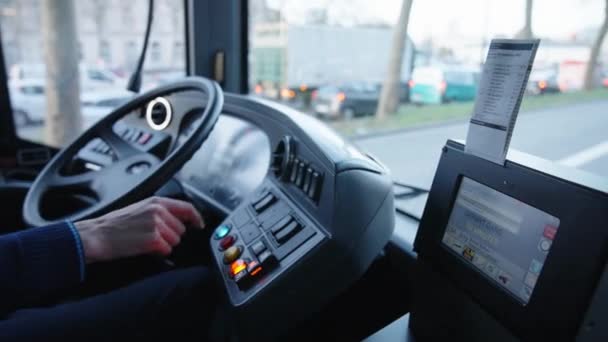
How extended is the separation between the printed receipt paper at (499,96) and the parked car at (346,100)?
1.00 metres

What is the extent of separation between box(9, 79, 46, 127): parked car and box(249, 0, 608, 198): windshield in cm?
96

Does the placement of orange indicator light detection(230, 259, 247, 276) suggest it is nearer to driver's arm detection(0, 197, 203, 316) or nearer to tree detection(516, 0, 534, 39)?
driver's arm detection(0, 197, 203, 316)

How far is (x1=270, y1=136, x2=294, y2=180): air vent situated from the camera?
102 cm

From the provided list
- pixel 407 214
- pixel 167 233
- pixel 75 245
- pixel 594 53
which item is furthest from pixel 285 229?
pixel 594 53

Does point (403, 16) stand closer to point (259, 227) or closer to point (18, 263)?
point (259, 227)

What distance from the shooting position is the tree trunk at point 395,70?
4.52 feet

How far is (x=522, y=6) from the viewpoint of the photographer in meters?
1.08

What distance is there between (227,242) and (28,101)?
163 cm

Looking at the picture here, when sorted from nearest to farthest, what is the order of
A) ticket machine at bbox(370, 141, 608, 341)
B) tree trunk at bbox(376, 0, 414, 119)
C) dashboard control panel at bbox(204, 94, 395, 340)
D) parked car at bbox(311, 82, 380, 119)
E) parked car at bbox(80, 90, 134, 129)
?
ticket machine at bbox(370, 141, 608, 341) < dashboard control panel at bbox(204, 94, 395, 340) < tree trunk at bbox(376, 0, 414, 119) < parked car at bbox(311, 82, 380, 119) < parked car at bbox(80, 90, 134, 129)

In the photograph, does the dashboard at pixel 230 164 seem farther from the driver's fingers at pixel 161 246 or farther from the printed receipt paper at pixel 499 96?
the printed receipt paper at pixel 499 96

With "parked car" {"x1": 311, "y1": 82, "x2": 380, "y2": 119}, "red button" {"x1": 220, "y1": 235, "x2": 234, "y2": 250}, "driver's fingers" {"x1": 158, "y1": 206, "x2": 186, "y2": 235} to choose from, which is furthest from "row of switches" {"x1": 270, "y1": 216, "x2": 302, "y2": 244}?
"parked car" {"x1": 311, "y1": 82, "x2": 380, "y2": 119}

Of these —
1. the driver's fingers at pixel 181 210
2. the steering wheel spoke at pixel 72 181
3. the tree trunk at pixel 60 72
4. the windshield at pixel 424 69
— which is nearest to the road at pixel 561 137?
the windshield at pixel 424 69

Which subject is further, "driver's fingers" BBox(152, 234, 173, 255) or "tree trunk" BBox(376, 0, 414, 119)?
"tree trunk" BBox(376, 0, 414, 119)

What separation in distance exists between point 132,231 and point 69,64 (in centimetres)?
150
